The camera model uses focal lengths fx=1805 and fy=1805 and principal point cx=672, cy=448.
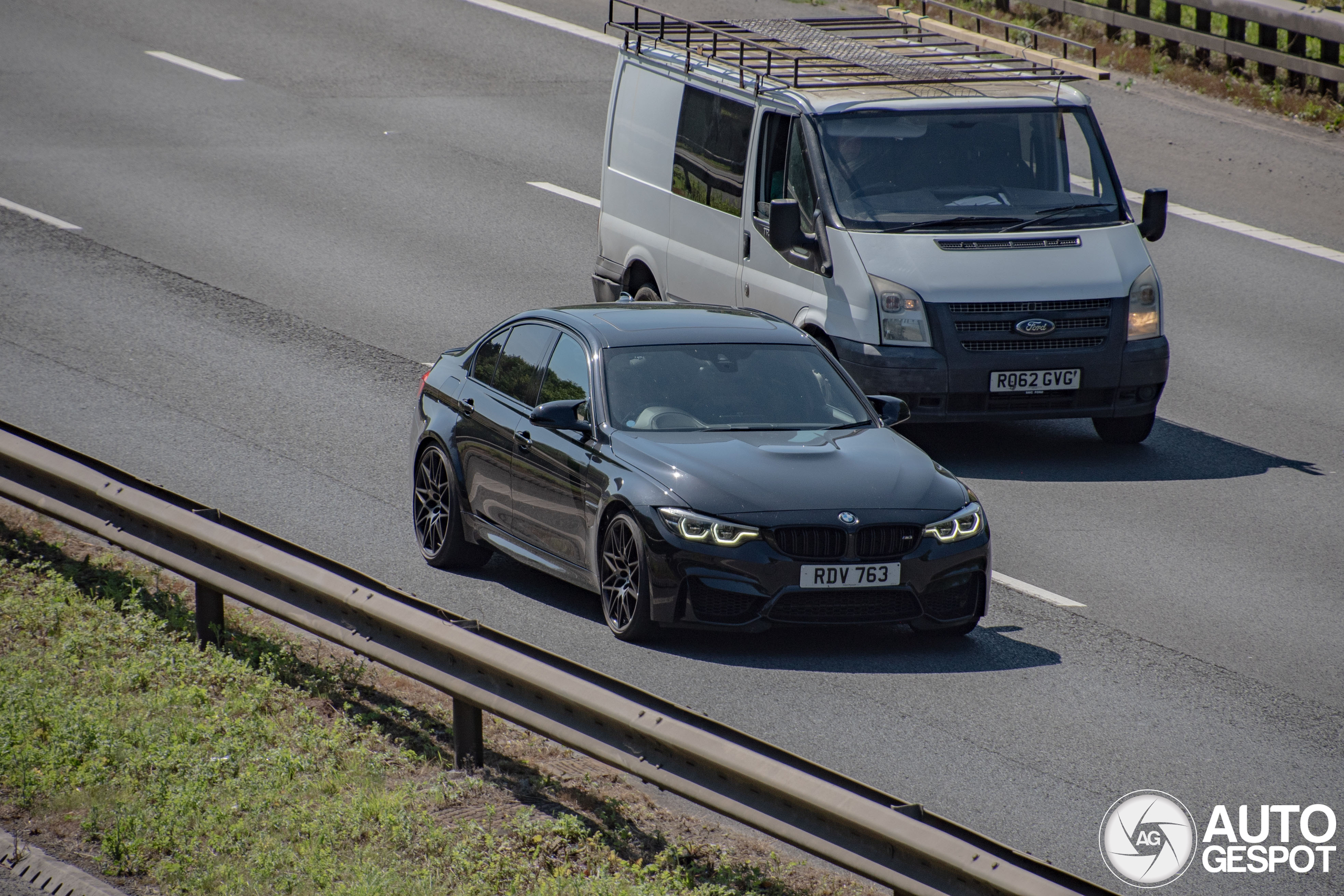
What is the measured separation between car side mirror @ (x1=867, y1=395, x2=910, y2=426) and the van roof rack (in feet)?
13.1

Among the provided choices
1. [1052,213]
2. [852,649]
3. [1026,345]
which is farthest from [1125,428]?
[852,649]

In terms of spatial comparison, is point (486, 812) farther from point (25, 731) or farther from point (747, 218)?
point (747, 218)

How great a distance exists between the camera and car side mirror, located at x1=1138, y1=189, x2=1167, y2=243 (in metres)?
13.2

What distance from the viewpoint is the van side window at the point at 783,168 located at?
12844 millimetres

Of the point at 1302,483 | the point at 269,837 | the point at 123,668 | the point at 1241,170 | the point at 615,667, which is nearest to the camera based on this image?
the point at 269,837

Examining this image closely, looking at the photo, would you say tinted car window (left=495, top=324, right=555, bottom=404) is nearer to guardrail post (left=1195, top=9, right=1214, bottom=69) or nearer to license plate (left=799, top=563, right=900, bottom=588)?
license plate (left=799, top=563, right=900, bottom=588)

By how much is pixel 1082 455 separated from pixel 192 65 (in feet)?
51.2

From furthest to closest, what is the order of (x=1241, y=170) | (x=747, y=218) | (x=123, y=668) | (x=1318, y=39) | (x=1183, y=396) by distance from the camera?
(x=1318, y=39), (x=1241, y=170), (x=1183, y=396), (x=747, y=218), (x=123, y=668)

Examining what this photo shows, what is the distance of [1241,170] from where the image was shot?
20234 mm

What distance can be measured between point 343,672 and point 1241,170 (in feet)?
49.6

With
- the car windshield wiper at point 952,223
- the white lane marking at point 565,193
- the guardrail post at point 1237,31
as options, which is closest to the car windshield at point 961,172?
the car windshield wiper at point 952,223

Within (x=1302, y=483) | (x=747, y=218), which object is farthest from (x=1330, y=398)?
(x=747, y=218)

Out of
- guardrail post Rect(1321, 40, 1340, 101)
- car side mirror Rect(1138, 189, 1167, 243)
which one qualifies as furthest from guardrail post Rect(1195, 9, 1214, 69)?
car side mirror Rect(1138, 189, 1167, 243)

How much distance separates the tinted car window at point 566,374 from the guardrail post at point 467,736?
114 inches
